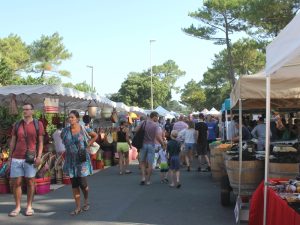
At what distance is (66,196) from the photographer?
922cm

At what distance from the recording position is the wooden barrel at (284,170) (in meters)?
6.20

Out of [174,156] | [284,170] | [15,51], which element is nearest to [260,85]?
[284,170]

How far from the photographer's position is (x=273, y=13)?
2538 centimetres

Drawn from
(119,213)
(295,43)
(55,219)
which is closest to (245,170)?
(119,213)

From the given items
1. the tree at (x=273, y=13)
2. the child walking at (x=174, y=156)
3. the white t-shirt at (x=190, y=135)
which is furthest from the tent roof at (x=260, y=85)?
the tree at (x=273, y=13)

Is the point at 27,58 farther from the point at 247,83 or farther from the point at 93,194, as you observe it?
the point at 247,83

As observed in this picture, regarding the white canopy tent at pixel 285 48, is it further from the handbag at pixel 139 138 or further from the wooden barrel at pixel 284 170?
the handbag at pixel 139 138

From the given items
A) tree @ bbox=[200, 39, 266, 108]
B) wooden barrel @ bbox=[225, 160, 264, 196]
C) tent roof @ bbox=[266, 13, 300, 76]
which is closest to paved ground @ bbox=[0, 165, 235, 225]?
wooden barrel @ bbox=[225, 160, 264, 196]

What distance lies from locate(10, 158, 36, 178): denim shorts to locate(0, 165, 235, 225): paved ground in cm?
69

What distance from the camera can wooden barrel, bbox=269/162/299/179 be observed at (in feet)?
20.3

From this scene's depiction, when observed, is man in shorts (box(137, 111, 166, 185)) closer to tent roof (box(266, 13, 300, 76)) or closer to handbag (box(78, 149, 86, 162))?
handbag (box(78, 149, 86, 162))

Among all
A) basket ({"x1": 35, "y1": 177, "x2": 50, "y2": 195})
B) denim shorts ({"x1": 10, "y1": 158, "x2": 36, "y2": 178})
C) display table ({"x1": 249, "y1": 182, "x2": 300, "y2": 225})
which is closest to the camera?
display table ({"x1": 249, "y1": 182, "x2": 300, "y2": 225})

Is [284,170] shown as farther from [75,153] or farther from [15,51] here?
[15,51]

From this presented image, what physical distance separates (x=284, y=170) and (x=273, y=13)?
20.7m
